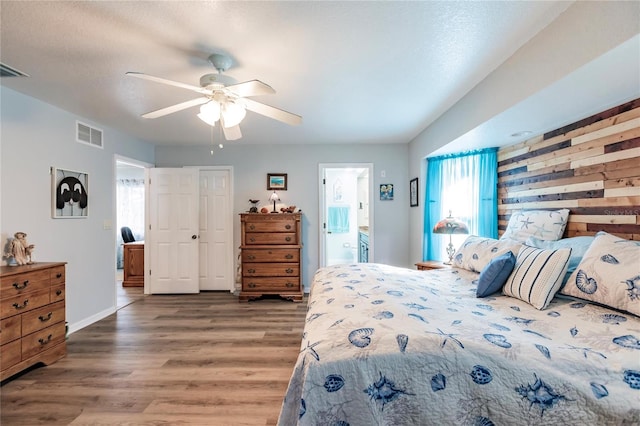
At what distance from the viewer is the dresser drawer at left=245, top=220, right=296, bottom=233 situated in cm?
413

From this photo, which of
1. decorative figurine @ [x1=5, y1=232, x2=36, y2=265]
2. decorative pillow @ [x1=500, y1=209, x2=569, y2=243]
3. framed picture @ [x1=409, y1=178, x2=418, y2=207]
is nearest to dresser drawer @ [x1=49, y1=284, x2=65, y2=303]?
decorative figurine @ [x1=5, y1=232, x2=36, y2=265]

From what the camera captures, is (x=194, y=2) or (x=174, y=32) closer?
(x=194, y=2)

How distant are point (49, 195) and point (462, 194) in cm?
457

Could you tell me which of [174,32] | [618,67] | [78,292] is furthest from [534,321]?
[78,292]

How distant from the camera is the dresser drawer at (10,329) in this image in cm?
199

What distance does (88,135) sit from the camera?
3.29 meters

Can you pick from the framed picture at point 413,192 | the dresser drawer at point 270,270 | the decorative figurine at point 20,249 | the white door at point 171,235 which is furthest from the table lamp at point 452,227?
the decorative figurine at point 20,249

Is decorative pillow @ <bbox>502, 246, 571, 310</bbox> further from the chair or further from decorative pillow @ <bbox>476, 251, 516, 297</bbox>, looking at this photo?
the chair

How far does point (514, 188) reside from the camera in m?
3.00

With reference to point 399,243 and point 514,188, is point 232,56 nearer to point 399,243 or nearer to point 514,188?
point 514,188

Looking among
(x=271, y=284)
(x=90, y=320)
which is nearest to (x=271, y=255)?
(x=271, y=284)

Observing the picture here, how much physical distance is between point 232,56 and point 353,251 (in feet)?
16.4

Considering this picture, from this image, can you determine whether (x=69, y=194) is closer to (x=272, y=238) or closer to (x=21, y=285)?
(x=21, y=285)

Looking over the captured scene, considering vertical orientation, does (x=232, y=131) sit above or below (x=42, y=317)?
above
